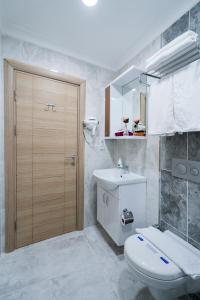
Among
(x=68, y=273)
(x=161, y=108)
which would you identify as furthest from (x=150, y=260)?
(x=161, y=108)

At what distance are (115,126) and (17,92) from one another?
1.24m

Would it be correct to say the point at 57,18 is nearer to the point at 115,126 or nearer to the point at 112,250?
the point at 115,126

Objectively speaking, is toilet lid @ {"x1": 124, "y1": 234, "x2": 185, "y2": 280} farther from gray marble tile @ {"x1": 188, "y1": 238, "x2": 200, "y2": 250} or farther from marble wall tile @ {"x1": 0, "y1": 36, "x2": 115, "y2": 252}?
marble wall tile @ {"x1": 0, "y1": 36, "x2": 115, "y2": 252}

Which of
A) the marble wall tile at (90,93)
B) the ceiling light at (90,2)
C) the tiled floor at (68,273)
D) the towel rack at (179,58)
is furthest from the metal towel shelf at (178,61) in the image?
the tiled floor at (68,273)

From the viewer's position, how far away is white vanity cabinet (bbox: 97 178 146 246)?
4.99 feet

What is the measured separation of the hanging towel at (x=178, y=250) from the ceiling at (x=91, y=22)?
1931 millimetres

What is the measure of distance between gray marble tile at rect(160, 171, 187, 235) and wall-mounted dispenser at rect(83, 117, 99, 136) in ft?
3.40

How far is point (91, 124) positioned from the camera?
1.99m

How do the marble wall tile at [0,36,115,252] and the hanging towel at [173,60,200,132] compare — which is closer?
the hanging towel at [173,60,200,132]

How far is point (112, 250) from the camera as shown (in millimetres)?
1687

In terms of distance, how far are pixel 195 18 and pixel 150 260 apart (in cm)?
187

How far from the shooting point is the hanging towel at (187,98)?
96cm

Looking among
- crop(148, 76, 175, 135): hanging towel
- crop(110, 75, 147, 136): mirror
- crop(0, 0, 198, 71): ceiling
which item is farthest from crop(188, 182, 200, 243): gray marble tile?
crop(0, 0, 198, 71): ceiling

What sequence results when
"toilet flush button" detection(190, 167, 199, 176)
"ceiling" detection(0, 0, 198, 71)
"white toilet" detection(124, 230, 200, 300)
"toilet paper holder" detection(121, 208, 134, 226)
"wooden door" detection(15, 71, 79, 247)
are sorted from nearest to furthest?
"white toilet" detection(124, 230, 200, 300) < "toilet flush button" detection(190, 167, 199, 176) < "ceiling" detection(0, 0, 198, 71) < "toilet paper holder" detection(121, 208, 134, 226) < "wooden door" detection(15, 71, 79, 247)
